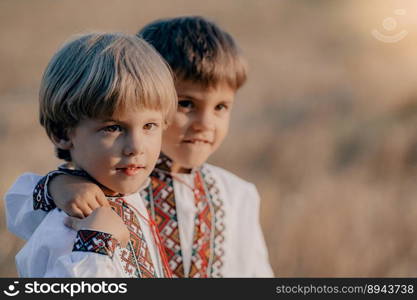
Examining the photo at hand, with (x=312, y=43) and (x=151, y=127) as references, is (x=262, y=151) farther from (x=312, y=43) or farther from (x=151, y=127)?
(x=312, y=43)

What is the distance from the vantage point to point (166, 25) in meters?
3.58

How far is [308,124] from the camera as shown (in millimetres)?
8195

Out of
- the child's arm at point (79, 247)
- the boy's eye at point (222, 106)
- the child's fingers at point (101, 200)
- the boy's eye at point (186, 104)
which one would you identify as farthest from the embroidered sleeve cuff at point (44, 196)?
the boy's eye at point (222, 106)

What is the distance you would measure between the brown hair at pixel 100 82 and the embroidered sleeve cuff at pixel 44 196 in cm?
13

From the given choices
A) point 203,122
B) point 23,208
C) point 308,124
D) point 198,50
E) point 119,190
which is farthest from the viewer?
point 308,124

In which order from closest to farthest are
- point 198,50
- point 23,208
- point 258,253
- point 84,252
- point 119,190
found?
point 84,252 → point 119,190 → point 23,208 → point 198,50 → point 258,253

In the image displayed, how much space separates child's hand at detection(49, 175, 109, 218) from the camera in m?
2.54

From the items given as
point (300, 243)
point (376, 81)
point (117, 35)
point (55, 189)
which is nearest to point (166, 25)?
point (117, 35)

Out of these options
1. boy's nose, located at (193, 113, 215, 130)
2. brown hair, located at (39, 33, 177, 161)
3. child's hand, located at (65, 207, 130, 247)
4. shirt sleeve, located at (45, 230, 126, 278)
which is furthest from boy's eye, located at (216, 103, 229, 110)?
shirt sleeve, located at (45, 230, 126, 278)

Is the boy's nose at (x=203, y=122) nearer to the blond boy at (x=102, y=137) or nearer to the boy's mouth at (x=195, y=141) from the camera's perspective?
the boy's mouth at (x=195, y=141)

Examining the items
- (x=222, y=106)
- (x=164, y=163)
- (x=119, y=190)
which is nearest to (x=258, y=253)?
(x=164, y=163)

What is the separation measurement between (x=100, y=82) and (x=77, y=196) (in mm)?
416

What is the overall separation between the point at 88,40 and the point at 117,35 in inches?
5.1

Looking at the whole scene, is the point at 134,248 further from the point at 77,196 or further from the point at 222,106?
the point at 222,106
